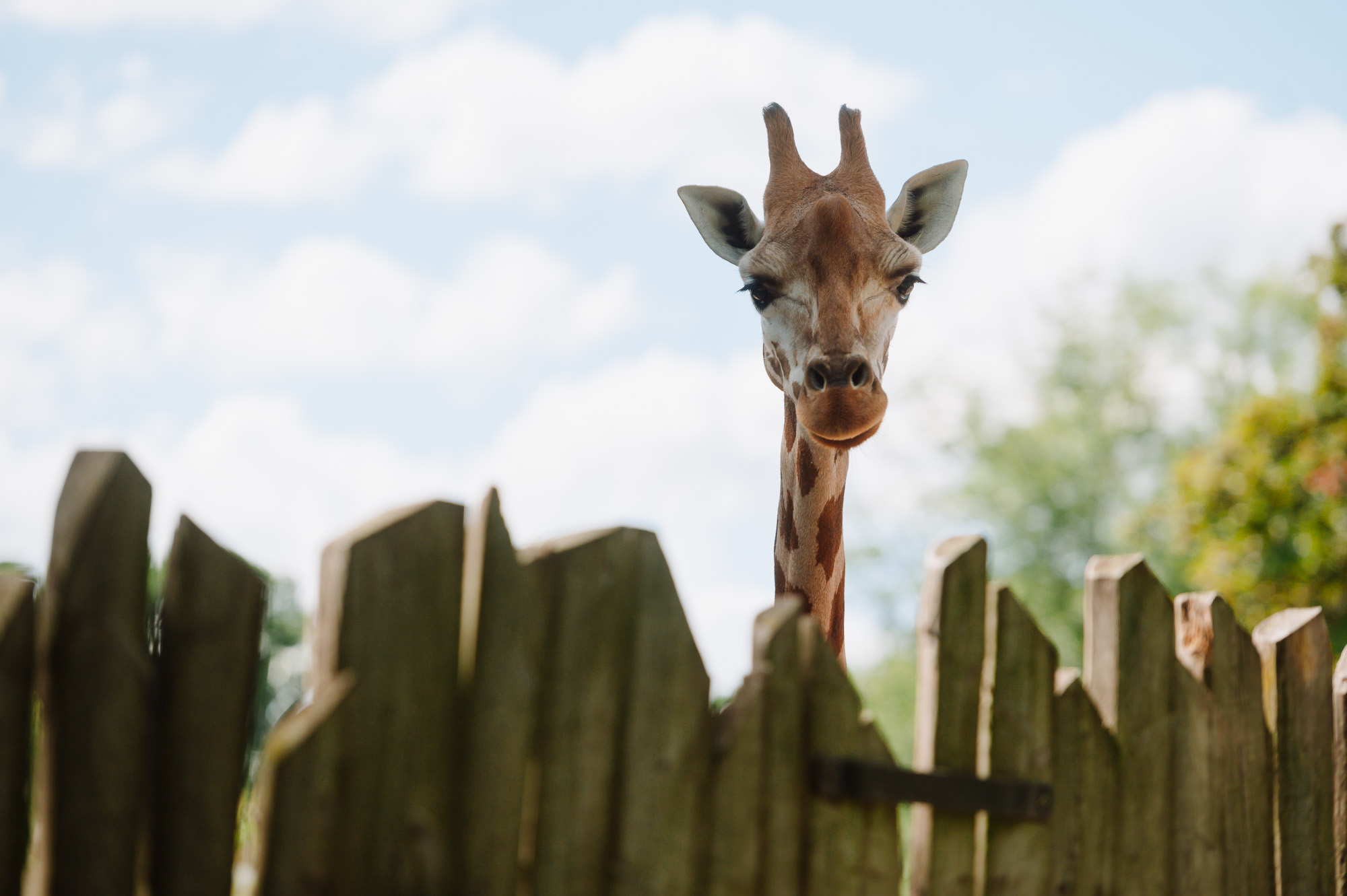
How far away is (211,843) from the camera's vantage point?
62.0 inches

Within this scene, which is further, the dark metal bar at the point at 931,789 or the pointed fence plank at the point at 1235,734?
the pointed fence plank at the point at 1235,734

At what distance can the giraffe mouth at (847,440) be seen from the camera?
371cm

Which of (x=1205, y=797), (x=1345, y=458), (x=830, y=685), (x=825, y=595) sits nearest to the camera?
(x=830, y=685)

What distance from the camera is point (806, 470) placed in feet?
14.8

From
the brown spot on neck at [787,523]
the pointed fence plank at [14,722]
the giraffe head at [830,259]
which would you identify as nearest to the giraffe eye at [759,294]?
the giraffe head at [830,259]

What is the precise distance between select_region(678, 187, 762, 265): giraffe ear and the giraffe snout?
1409 millimetres

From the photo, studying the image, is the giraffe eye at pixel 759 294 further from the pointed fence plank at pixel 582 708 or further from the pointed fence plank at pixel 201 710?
the pointed fence plank at pixel 201 710

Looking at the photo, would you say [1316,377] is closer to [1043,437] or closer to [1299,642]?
[1299,642]

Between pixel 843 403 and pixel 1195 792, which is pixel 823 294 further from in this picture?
pixel 1195 792

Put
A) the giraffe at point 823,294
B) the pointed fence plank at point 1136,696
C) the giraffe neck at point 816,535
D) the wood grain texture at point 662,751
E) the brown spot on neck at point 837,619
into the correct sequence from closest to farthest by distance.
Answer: the wood grain texture at point 662,751
the pointed fence plank at point 1136,696
the giraffe at point 823,294
the brown spot on neck at point 837,619
the giraffe neck at point 816,535

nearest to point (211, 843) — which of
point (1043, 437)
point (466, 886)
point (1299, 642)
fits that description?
point (466, 886)

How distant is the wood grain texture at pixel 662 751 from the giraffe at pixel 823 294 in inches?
76.4

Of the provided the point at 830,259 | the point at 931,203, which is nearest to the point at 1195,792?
the point at 830,259

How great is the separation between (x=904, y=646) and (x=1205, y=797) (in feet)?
86.1
